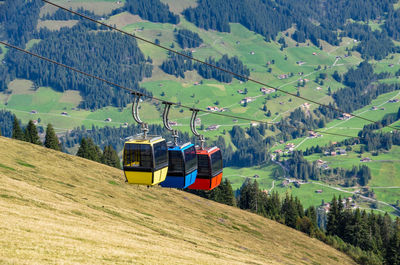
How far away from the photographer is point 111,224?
6756cm

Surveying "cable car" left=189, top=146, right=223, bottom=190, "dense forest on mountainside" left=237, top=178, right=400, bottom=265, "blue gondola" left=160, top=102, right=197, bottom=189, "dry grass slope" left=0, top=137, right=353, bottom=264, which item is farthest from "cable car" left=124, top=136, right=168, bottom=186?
"dense forest on mountainside" left=237, top=178, right=400, bottom=265

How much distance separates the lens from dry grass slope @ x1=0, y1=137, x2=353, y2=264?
143ft

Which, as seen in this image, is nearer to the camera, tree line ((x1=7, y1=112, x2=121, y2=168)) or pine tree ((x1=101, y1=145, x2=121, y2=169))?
tree line ((x1=7, y1=112, x2=121, y2=168))

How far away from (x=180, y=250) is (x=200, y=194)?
8659 centimetres

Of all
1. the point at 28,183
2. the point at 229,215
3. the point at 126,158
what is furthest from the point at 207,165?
the point at 229,215

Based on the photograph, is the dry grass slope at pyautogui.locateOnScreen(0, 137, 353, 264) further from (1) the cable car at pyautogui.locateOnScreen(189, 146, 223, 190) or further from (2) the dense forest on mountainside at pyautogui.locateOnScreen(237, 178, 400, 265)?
(2) the dense forest on mountainside at pyautogui.locateOnScreen(237, 178, 400, 265)

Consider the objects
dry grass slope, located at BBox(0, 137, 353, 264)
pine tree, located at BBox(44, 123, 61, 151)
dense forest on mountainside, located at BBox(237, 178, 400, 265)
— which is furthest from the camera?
dense forest on mountainside, located at BBox(237, 178, 400, 265)

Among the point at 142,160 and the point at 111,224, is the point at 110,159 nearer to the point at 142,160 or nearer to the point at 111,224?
the point at 111,224

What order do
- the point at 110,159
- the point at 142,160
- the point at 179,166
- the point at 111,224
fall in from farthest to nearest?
1. the point at 110,159
2. the point at 111,224
3. the point at 179,166
4. the point at 142,160

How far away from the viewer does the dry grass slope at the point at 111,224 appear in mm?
43656

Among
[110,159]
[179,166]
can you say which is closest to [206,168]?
[179,166]

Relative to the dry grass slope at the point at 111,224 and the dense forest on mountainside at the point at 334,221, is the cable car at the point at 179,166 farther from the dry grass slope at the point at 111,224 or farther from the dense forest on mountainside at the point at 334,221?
the dense forest on mountainside at the point at 334,221

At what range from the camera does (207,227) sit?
99.4 metres

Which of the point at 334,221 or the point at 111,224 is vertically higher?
the point at 111,224
